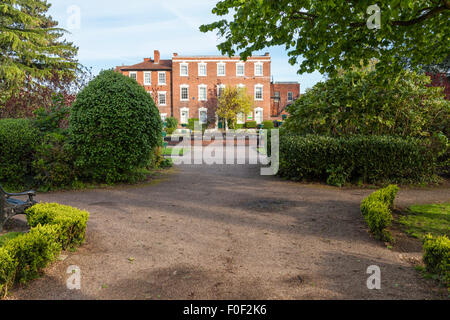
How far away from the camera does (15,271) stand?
3.49 metres

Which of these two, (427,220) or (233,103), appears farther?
(233,103)

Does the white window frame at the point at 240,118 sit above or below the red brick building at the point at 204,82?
below

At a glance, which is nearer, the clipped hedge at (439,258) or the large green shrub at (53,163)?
the clipped hedge at (439,258)

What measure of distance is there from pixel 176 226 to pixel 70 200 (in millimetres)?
3371

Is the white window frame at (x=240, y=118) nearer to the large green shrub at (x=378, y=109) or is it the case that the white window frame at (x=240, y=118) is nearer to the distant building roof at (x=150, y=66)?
the distant building roof at (x=150, y=66)

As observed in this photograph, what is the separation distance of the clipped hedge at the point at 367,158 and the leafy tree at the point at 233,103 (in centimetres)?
3541

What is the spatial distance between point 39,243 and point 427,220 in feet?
21.3

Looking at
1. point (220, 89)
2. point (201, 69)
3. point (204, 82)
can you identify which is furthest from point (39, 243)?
point (201, 69)

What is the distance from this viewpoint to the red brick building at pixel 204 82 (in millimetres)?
48219

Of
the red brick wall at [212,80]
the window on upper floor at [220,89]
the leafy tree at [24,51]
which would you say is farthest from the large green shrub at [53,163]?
the window on upper floor at [220,89]

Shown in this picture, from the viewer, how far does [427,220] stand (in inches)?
249

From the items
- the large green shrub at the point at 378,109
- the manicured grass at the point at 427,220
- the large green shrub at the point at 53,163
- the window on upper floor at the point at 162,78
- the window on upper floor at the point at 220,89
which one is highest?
the window on upper floor at the point at 162,78

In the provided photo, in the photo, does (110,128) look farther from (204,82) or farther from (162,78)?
(162,78)
